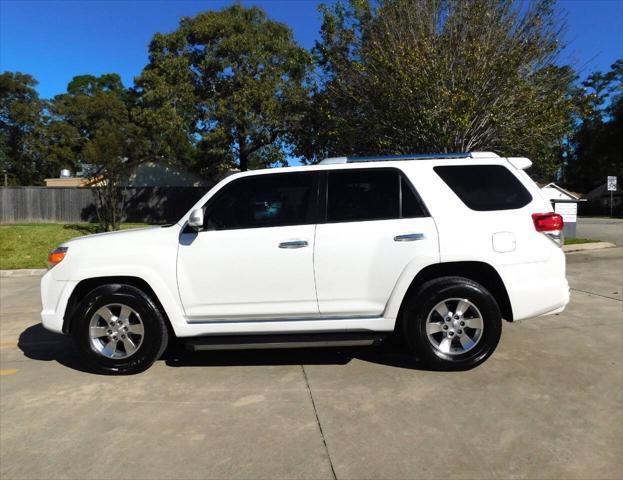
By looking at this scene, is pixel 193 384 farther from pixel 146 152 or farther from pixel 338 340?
pixel 146 152

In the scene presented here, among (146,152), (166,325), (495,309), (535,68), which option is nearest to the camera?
(495,309)

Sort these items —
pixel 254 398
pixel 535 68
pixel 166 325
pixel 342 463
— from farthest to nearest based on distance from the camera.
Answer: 1. pixel 535 68
2. pixel 166 325
3. pixel 254 398
4. pixel 342 463

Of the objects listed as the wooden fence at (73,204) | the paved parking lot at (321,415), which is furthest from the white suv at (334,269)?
the wooden fence at (73,204)

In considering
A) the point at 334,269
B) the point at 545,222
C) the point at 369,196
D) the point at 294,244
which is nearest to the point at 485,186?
the point at 545,222

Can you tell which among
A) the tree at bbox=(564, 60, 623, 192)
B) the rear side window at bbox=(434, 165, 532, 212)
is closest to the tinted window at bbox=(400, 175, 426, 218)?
the rear side window at bbox=(434, 165, 532, 212)

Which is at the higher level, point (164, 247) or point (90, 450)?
point (164, 247)

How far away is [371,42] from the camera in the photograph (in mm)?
13539

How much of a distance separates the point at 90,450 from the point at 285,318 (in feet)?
5.88

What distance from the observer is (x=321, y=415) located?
3.72m

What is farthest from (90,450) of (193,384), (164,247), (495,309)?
(495,309)

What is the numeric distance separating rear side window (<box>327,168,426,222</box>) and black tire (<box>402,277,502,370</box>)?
27.2 inches

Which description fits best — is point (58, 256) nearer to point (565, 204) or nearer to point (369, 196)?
point (369, 196)

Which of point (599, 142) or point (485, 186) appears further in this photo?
point (599, 142)

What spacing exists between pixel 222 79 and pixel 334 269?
2205 cm
